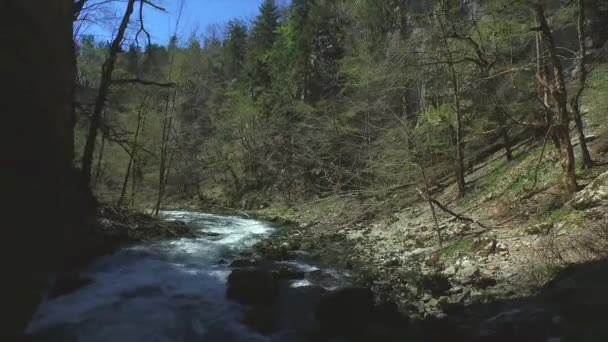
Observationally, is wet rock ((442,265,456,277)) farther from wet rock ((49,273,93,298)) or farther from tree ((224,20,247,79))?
tree ((224,20,247,79))

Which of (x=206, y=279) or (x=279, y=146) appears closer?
(x=206, y=279)

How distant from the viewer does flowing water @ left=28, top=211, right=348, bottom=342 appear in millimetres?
7551

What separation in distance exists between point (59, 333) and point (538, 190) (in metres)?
10.6

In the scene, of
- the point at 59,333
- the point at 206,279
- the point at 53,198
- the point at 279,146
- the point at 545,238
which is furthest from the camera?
the point at 279,146

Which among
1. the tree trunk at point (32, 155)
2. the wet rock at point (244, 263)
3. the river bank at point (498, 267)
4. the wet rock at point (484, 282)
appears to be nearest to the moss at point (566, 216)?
the river bank at point (498, 267)

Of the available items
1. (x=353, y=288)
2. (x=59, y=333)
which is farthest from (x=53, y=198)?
(x=353, y=288)

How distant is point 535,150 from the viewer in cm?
1492

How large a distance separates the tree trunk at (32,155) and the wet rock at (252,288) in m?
3.35

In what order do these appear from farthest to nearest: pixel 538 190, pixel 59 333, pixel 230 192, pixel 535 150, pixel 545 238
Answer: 1. pixel 230 192
2. pixel 535 150
3. pixel 538 190
4. pixel 545 238
5. pixel 59 333

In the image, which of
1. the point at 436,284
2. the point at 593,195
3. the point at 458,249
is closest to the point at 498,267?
the point at 436,284

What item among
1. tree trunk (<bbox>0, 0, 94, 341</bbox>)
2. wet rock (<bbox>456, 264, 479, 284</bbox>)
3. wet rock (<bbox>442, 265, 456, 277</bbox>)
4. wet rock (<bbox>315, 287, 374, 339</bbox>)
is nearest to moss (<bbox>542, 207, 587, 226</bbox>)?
wet rock (<bbox>456, 264, 479, 284</bbox>)

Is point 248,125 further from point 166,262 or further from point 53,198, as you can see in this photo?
point 53,198

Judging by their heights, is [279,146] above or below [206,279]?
above

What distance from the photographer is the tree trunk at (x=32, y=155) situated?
6.75m
